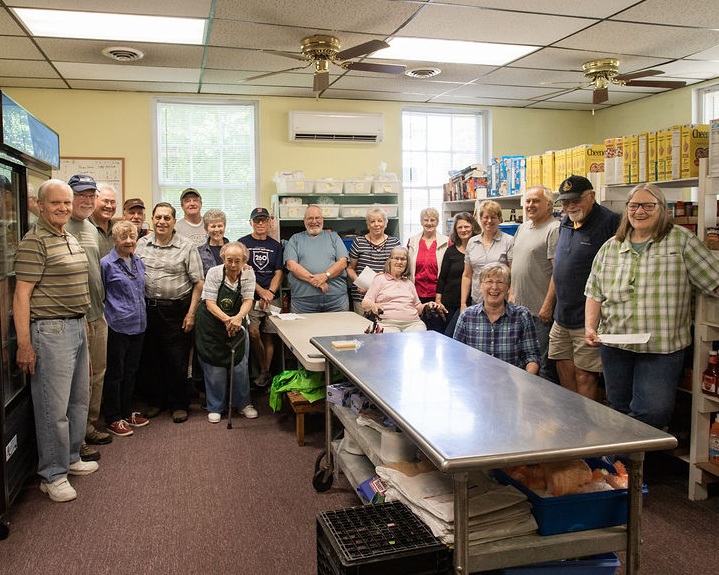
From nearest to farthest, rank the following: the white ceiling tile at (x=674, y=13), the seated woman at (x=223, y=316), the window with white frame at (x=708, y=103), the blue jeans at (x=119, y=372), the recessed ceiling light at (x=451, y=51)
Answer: the white ceiling tile at (x=674, y=13), the blue jeans at (x=119, y=372), the seated woman at (x=223, y=316), the recessed ceiling light at (x=451, y=51), the window with white frame at (x=708, y=103)

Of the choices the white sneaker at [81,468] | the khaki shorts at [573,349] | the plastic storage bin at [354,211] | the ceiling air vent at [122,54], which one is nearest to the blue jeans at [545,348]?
the khaki shorts at [573,349]

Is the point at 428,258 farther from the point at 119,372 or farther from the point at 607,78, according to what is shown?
the point at 119,372

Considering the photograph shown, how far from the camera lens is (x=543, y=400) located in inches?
79.4

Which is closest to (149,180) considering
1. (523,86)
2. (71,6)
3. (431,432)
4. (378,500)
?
(71,6)

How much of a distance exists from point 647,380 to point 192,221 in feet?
12.3

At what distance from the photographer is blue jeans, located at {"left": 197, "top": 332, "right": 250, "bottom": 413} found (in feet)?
14.5

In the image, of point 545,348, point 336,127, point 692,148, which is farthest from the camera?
point 336,127

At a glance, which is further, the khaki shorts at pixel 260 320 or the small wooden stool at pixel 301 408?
the khaki shorts at pixel 260 320

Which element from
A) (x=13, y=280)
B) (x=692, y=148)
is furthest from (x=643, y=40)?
(x=13, y=280)

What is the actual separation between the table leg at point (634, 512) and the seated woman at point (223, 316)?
2999 mm

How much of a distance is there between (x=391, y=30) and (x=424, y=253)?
1.72 m

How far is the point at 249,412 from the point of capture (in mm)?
4559

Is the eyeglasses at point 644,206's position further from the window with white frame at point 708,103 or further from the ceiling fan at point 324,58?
the window with white frame at point 708,103

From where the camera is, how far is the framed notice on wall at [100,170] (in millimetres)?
5953
